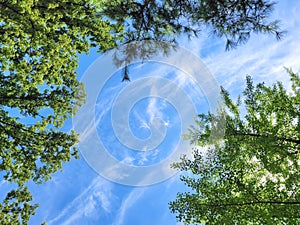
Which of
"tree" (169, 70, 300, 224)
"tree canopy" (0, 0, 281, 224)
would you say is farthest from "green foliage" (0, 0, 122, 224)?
"tree" (169, 70, 300, 224)

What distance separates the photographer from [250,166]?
315 inches

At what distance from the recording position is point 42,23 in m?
7.02

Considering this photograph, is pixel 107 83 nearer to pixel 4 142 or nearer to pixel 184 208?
pixel 4 142

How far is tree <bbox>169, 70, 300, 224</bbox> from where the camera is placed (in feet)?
22.0

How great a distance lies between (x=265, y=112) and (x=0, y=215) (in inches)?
283

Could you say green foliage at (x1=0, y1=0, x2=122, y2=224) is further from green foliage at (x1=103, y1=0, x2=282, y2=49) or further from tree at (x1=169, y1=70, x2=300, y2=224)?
tree at (x1=169, y1=70, x2=300, y2=224)

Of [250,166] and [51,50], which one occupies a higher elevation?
[51,50]

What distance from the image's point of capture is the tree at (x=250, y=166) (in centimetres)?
670

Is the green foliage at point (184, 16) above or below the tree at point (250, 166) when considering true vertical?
above

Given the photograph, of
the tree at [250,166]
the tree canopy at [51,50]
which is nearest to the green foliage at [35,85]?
the tree canopy at [51,50]

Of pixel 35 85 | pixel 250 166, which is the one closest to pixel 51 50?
pixel 35 85

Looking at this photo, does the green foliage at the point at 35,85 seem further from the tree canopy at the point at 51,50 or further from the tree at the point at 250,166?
the tree at the point at 250,166

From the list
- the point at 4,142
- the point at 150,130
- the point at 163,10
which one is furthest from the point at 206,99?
the point at 4,142

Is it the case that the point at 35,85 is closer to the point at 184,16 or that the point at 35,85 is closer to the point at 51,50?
the point at 51,50
